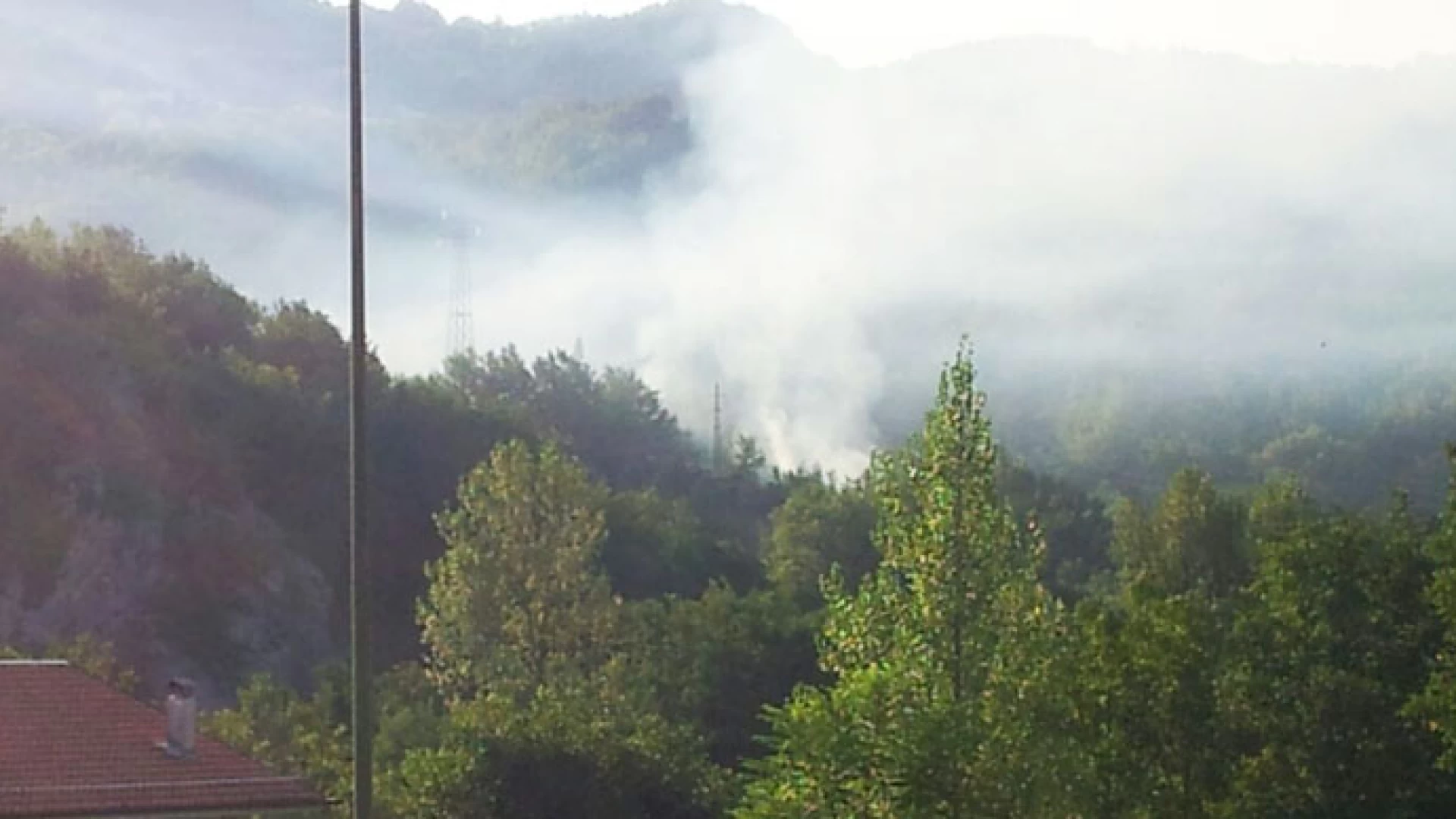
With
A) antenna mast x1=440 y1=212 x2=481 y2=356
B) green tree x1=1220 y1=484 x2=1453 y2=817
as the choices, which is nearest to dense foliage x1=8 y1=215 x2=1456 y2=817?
green tree x1=1220 y1=484 x2=1453 y2=817

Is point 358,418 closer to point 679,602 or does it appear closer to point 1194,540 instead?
point 679,602

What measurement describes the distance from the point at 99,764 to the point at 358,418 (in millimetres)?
9283

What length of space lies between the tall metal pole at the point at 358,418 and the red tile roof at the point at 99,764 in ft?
27.0

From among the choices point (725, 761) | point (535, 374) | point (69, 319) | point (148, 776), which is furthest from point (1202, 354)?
point (148, 776)

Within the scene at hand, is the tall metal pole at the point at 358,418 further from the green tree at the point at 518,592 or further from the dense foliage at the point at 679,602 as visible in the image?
the green tree at the point at 518,592

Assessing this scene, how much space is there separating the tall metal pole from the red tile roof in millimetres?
8242

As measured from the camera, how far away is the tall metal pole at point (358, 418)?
15.5 meters

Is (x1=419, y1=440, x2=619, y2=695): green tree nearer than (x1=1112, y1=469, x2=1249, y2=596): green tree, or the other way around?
(x1=419, y1=440, x2=619, y2=695): green tree

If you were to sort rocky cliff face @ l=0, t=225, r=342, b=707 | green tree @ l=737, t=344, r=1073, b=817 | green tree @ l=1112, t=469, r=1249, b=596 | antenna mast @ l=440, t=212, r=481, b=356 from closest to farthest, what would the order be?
green tree @ l=737, t=344, r=1073, b=817 < green tree @ l=1112, t=469, r=1249, b=596 < rocky cliff face @ l=0, t=225, r=342, b=707 < antenna mast @ l=440, t=212, r=481, b=356

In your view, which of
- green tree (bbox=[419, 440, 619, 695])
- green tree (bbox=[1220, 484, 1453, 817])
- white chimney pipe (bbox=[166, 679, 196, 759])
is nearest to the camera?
white chimney pipe (bbox=[166, 679, 196, 759])

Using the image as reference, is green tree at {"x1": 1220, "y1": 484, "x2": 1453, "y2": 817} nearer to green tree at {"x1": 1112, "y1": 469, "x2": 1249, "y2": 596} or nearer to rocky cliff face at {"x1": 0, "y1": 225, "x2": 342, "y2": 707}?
green tree at {"x1": 1112, "y1": 469, "x2": 1249, "y2": 596}

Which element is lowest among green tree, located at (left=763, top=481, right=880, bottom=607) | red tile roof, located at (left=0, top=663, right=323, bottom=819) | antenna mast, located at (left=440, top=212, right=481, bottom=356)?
red tile roof, located at (left=0, top=663, right=323, bottom=819)

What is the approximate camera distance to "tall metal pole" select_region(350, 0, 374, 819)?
1546 centimetres

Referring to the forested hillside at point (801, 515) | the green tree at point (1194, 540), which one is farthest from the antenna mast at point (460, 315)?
the green tree at point (1194, 540)
